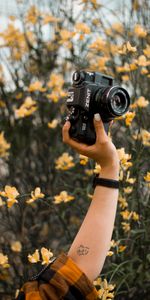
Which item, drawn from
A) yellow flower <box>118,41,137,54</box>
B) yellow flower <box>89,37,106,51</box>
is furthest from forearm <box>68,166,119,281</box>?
yellow flower <box>89,37,106,51</box>

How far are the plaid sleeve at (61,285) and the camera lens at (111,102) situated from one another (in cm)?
28

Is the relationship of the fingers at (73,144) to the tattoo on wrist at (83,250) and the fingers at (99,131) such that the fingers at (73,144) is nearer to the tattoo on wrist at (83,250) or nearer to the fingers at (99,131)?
the fingers at (99,131)

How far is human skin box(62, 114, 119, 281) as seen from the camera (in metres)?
0.92

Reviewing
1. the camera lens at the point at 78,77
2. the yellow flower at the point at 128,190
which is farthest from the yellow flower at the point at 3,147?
the camera lens at the point at 78,77

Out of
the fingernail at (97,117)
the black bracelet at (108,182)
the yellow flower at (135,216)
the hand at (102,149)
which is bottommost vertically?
the yellow flower at (135,216)

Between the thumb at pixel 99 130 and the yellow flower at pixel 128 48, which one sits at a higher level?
the yellow flower at pixel 128 48

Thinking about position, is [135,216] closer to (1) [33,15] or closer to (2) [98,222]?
(2) [98,222]

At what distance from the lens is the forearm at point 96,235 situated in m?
0.92

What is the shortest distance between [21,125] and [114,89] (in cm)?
155

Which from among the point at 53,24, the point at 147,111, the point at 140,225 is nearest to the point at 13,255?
the point at 140,225

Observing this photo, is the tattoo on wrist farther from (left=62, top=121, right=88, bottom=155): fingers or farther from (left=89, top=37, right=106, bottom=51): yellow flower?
(left=89, top=37, right=106, bottom=51): yellow flower

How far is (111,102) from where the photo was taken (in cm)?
101

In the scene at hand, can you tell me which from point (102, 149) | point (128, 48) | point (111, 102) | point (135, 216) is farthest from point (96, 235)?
point (128, 48)

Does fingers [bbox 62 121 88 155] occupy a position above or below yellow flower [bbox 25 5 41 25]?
below
